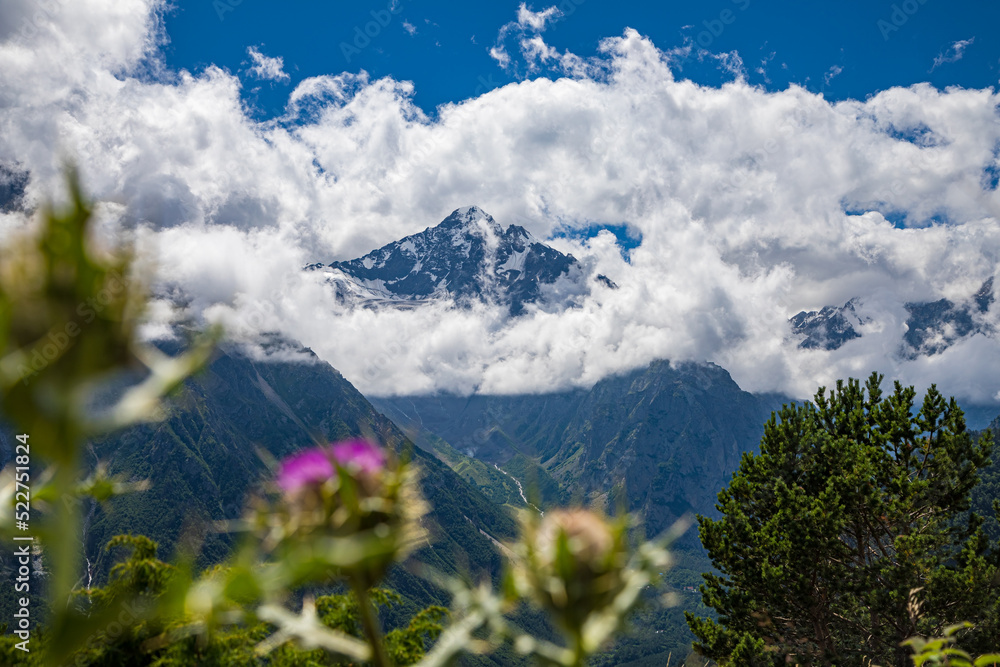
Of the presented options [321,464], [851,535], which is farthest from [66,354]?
[851,535]

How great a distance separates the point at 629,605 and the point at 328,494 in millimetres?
1340

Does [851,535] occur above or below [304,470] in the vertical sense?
above

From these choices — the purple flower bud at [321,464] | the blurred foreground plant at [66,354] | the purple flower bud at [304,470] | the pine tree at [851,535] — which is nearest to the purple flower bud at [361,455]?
the purple flower bud at [321,464]

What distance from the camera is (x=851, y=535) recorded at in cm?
2456

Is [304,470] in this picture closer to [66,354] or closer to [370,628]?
[370,628]

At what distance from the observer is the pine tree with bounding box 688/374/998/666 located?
21516mm

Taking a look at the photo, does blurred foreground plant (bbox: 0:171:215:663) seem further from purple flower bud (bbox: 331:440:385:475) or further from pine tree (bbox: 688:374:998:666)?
pine tree (bbox: 688:374:998:666)

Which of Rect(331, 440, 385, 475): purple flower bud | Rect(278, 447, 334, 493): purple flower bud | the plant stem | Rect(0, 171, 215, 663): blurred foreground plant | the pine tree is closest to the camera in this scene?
Rect(0, 171, 215, 663): blurred foreground plant

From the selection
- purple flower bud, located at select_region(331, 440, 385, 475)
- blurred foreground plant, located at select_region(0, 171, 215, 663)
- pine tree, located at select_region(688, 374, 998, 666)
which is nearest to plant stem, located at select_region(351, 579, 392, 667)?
purple flower bud, located at select_region(331, 440, 385, 475)

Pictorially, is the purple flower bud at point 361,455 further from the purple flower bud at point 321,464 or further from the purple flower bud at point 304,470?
the purple flower bud at point 304,470

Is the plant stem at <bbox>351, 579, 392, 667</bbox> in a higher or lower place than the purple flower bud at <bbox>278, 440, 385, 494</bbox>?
lower

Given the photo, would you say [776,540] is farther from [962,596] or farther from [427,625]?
[427,625]

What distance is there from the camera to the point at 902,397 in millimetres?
23859

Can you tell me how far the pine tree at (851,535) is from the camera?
21516 mm
